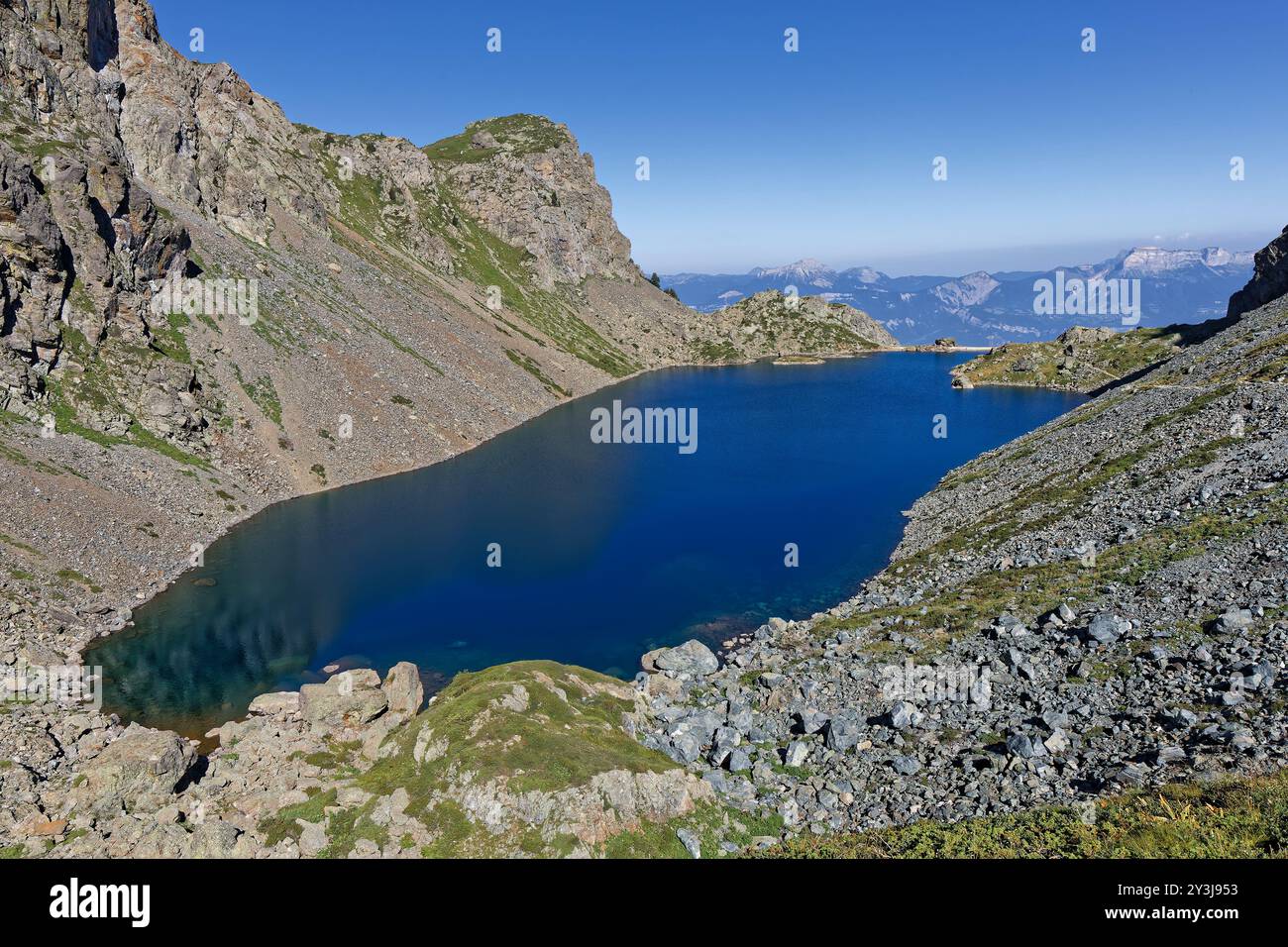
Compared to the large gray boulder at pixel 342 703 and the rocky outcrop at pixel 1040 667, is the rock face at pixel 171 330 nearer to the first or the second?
the large gray boulder at pixel 342 703

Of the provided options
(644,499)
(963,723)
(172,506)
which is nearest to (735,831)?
(963,723)

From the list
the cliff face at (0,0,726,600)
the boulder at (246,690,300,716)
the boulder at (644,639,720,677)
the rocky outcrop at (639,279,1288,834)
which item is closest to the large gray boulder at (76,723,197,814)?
the boulder at (246,690,300,716)

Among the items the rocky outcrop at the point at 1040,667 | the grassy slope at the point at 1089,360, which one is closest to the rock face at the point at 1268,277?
the grassy slope at the point at 1089,360

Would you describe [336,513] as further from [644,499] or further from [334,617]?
[644,499]

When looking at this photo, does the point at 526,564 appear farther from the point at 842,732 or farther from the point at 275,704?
the point at 842,732

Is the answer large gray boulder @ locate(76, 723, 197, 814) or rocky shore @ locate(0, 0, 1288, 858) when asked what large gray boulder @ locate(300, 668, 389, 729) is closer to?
rocky shore @ locate(0, 0, 1288, 858)

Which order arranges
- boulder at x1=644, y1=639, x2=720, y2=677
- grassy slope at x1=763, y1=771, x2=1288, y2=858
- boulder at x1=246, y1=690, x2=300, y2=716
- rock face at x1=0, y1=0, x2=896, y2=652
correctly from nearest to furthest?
grassy slope at x1=763, y1=771, x2=1288, y2=858
boulder at x1=246, y1=690, x2=300, y2=716
boulder at x1=644, y1=639, x2=720, y2=677
rock face at x1=0, y1=0, x2=896, y2=652
